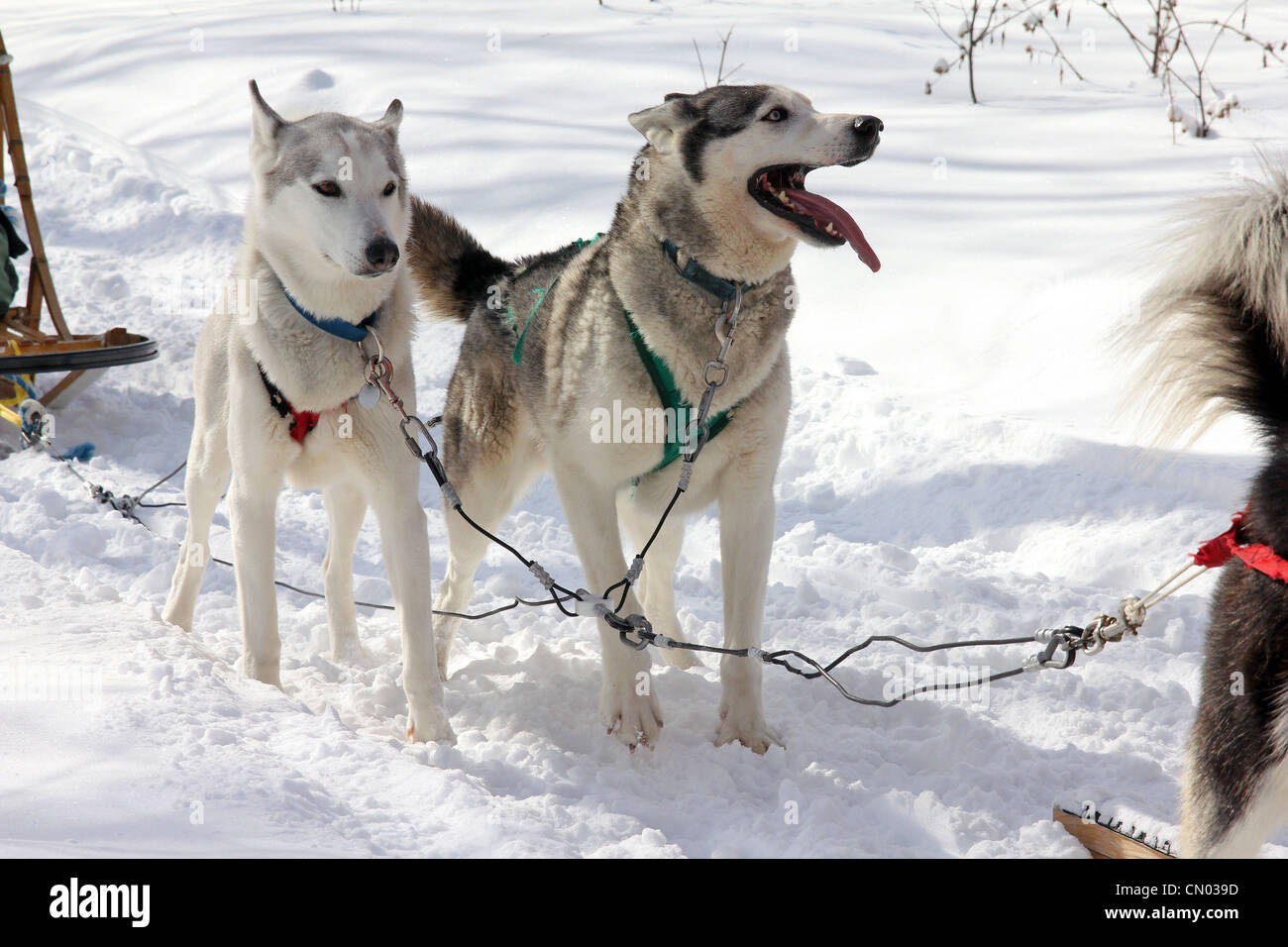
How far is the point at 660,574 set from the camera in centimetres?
357

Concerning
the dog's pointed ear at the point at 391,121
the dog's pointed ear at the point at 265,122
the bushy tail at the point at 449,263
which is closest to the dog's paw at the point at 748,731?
the bushy tail at the point at 449,263

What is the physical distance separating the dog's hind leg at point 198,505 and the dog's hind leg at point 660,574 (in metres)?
1.21

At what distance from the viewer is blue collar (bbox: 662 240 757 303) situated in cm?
274

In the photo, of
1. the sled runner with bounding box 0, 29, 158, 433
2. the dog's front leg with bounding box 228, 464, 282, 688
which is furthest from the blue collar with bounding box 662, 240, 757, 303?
the sled runner with bounding box 0, 29, 158, 433

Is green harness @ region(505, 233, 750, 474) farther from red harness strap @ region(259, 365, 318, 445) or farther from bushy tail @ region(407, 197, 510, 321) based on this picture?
bushy tail @ region(407, 197, 510, 321)

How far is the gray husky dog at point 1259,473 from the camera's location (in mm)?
1822

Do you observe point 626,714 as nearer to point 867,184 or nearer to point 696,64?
point 867,184

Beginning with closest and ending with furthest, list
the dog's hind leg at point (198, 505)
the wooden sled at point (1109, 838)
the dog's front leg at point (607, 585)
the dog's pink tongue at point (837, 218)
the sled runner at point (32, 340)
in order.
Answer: the wooden sled at point (1109, 838) < the dog's pink tongue at point (837, 218) < the dog's front leg at point (607, 585) < the dog's hind leg at point (198, 505) < the sled runner at point (32, 340)

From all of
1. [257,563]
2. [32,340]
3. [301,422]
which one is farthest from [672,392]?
[32,340]

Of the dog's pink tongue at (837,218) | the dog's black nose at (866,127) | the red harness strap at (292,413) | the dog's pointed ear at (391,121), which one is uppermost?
the dog's pointed ear at (391,121)

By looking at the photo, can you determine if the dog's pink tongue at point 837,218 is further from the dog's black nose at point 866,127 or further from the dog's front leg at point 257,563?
the dog's front leg at point 257,563

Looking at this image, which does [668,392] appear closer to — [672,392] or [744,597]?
[672,392]

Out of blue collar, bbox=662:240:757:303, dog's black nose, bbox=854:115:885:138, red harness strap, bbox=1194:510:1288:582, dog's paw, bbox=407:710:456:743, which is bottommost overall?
dog's paw, bbox=407:710:456:743

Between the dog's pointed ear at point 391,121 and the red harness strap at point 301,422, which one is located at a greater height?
the dog's pointed ear at point 391,121
